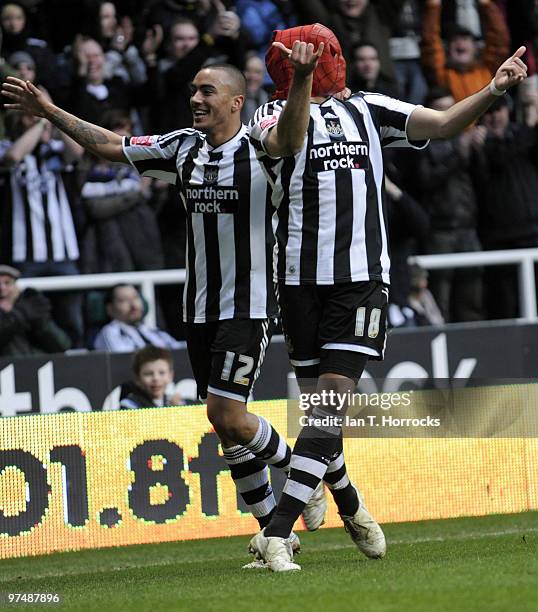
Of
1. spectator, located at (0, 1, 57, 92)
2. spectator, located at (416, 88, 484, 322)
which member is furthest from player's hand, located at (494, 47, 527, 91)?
spectator, located at (416, 88, 484, 322)

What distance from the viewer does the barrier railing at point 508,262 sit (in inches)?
484

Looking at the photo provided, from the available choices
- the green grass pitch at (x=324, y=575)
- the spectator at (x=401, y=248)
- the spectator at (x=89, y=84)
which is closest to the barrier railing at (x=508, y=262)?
the spectator at (x=401, y=248)

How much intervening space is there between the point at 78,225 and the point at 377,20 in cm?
387

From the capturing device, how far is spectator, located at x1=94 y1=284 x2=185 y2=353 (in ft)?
36.1

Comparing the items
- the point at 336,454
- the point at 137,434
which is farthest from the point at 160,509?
the point at 336,454

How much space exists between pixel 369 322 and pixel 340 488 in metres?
0.90

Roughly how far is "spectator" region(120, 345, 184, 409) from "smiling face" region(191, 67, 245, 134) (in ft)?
12.3

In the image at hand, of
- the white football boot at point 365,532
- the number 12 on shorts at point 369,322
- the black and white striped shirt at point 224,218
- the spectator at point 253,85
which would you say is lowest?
the white football boot at point 365,532

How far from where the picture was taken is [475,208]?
42.3 ft

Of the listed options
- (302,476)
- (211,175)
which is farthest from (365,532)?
(211,175)

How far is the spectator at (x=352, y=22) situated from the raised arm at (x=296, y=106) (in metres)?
7.03

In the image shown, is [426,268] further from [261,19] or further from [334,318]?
[334,318]

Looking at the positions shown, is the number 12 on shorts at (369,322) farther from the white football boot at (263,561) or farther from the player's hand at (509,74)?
the player's hand at (509,74)

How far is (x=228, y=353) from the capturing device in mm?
6699
